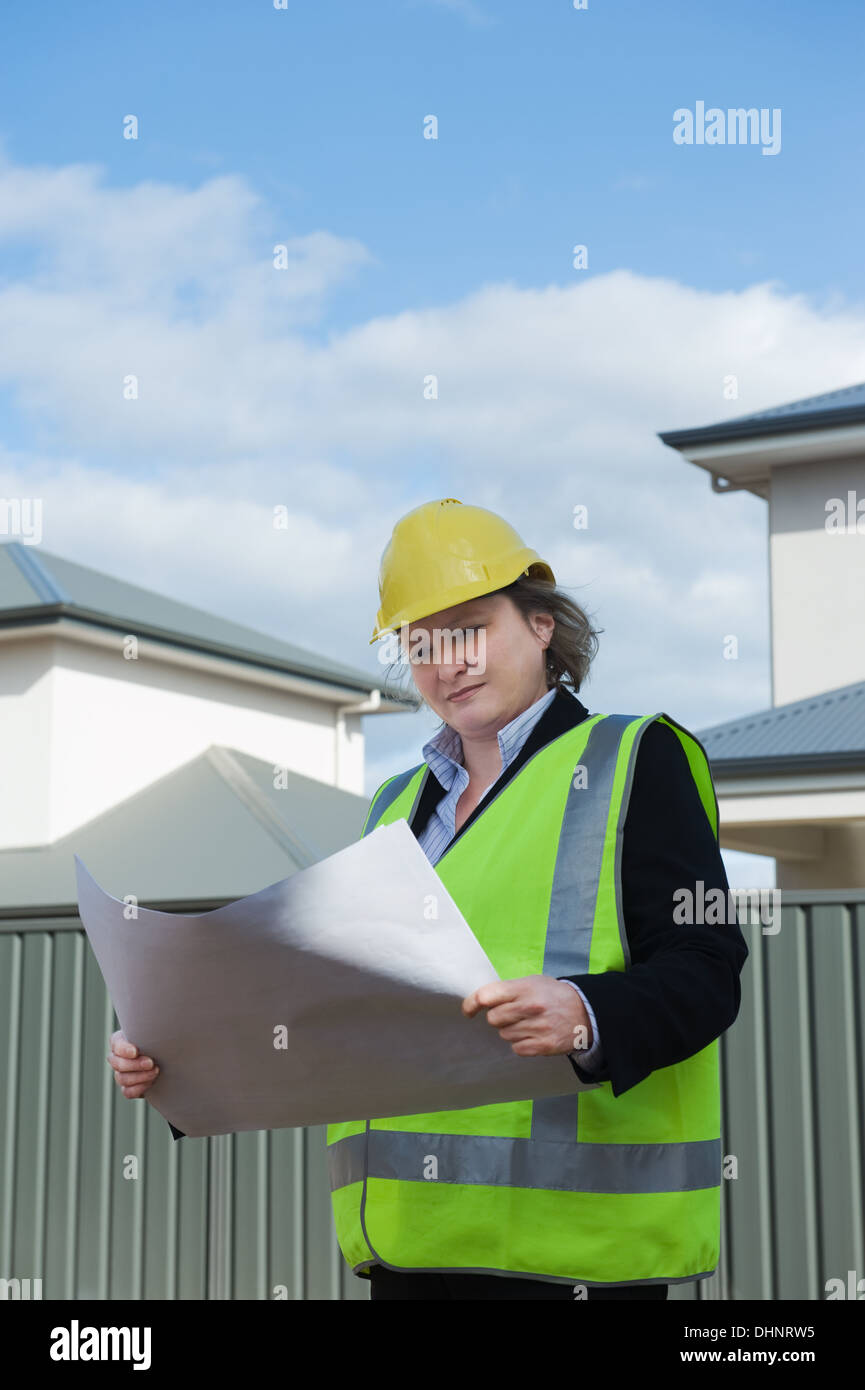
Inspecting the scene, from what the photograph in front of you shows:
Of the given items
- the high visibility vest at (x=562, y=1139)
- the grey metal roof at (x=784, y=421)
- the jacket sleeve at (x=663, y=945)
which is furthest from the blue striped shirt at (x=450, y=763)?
the grey metal roof at (x=784, y=421)

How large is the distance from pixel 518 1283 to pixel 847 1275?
3.99 metres

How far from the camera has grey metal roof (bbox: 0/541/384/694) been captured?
13.5 metres

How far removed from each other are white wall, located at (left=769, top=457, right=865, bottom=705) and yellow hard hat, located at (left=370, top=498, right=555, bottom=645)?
35.2ft

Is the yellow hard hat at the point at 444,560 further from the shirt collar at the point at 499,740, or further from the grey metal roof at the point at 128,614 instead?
the grey metal roof at the point at 128,614

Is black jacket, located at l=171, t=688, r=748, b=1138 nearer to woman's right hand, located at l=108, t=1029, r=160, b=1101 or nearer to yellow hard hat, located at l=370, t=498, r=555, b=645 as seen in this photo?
yellow hard hat, located at l=370, t=498, r=555, b=645

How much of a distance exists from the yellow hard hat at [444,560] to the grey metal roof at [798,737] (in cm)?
763

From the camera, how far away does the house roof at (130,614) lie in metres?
13.5

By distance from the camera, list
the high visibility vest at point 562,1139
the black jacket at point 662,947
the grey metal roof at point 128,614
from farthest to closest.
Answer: the grey metal roof at point 128,614, the high visibility vest at point 562,1139, the black jacket at point 662,947

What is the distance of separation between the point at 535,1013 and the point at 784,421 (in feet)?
37.1

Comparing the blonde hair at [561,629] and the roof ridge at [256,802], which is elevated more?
the roof ridge at [256,802]

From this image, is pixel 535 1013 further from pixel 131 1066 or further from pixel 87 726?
pixel 87 726
